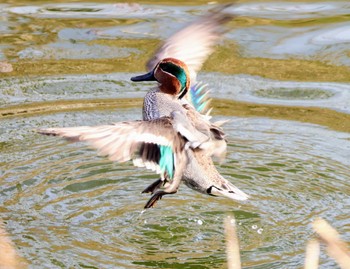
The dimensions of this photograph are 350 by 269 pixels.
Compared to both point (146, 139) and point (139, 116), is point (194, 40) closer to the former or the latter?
point (139, 116)

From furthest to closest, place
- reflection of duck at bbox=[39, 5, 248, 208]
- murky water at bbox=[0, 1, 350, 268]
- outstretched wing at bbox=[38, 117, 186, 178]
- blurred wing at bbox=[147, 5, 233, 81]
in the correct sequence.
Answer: blurred wing at bbox=[147, 5, 233, 81]
murky water at bbox=[0, 1, 350, 268]
reflection of duck at bbox=[39, 5, 248, 208]
outstretched wing at bbox=[38, 117, 186, 178]

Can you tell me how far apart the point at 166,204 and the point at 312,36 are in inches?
142

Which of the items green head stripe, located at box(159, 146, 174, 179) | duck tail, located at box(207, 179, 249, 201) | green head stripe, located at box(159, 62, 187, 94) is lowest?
duck tail, located at box(207, 179, 249, 201)

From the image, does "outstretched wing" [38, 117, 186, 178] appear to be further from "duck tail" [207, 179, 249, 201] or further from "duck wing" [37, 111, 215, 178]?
"duck tail" [207, 179, 249, 201]

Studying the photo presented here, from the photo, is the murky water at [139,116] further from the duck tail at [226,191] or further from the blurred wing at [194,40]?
the blurred wing at [194,40]

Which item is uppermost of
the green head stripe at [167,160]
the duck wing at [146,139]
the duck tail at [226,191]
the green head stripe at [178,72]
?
the green head stripe at [178,72]

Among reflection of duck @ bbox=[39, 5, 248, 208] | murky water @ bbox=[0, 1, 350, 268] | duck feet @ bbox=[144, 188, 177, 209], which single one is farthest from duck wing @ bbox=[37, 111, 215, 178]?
murky water @ bbox=[0, 1, 350, 268]

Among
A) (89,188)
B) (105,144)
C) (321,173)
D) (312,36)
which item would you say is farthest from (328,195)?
(312,36)

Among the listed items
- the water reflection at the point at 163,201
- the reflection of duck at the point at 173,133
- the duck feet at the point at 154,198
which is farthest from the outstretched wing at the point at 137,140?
the water reflection at the point at 163,201

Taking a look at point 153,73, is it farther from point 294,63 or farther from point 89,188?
point 294,63

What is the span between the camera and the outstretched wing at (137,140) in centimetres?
487

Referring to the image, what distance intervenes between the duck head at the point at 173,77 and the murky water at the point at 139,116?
2.53ft

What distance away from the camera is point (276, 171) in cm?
679

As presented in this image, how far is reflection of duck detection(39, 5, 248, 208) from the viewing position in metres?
4.98
